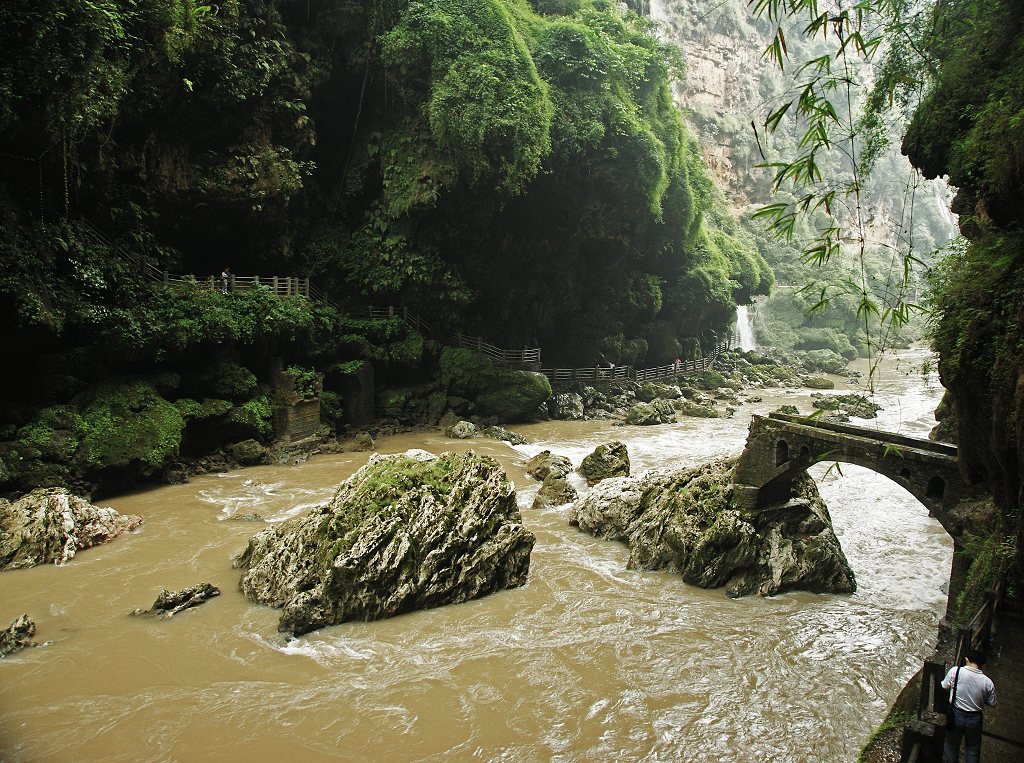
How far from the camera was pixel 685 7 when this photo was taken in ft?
206

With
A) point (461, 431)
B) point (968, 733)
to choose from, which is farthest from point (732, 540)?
point (461, 431)

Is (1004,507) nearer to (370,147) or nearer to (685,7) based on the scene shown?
(370,147)

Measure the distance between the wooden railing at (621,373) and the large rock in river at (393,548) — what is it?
19.2 metres

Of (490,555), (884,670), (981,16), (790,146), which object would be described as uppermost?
(790,146)

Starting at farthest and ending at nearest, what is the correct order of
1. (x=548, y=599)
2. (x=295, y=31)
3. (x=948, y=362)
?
(x=295, y=31) → (x=548, y=599) → (x=948, y=362)

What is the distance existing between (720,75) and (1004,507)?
69924mm

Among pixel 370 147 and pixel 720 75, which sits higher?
pixel 720 75

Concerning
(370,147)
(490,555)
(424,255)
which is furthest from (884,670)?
(370,147)

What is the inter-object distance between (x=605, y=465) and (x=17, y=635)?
13.0 metres

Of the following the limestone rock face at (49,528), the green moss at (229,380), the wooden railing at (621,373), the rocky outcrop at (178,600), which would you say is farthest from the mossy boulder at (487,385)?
the rocky outcrop at (178,600)

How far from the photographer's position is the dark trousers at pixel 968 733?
17.6 ft

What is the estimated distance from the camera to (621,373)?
110 ft

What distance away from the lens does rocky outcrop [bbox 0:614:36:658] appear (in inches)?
336

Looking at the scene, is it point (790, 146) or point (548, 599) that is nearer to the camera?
point (548, 599)
